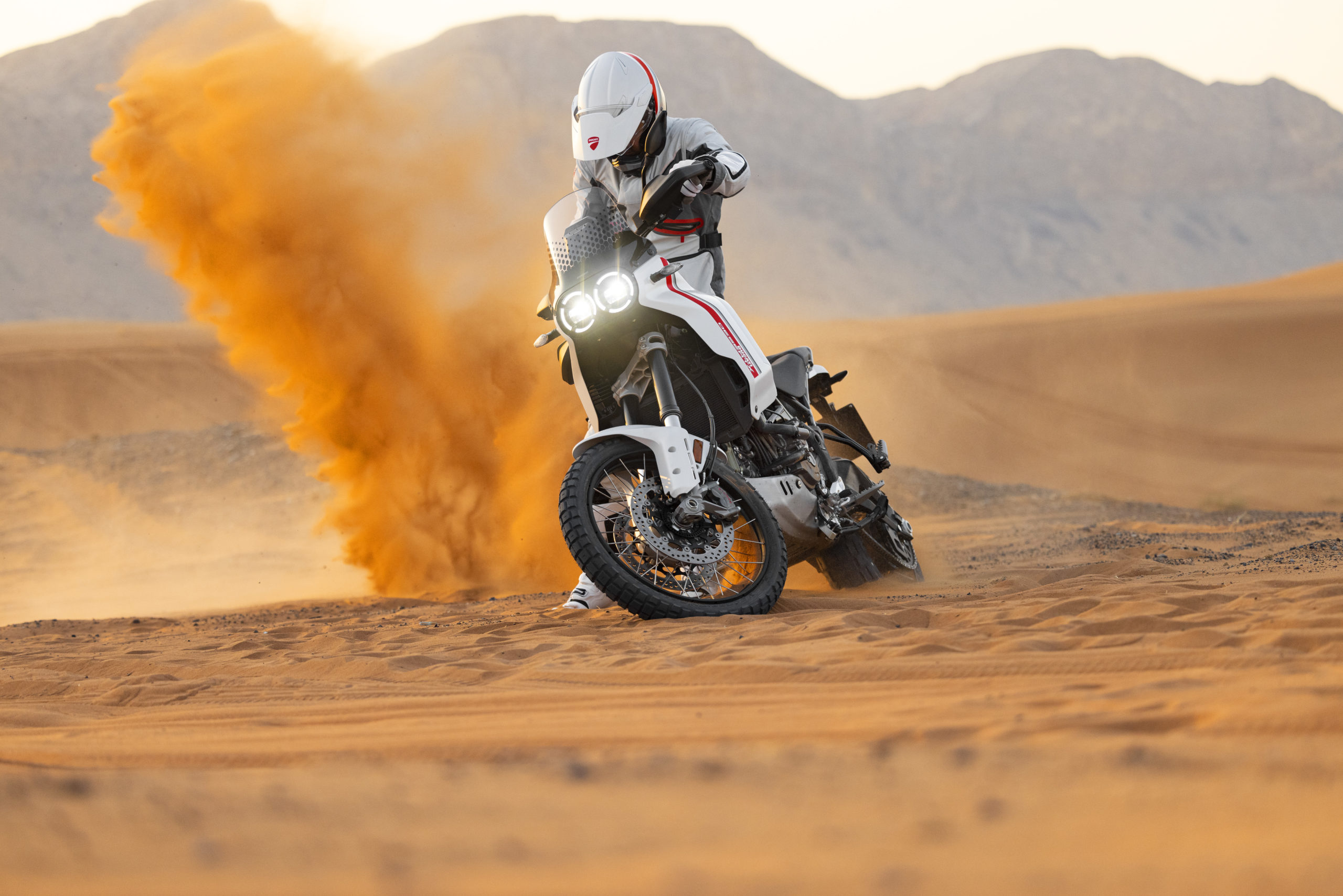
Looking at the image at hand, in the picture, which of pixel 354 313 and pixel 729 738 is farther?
pixel 354 313

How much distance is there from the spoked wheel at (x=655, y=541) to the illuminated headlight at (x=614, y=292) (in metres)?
0.55

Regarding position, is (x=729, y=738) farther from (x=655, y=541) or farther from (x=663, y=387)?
(x=663, y=387)

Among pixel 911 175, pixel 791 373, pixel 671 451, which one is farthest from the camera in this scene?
pixel 911 175

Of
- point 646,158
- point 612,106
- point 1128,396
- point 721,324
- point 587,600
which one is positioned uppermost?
point 612,106

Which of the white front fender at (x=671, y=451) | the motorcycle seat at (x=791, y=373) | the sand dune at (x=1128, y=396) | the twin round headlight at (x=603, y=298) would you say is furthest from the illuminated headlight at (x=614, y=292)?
the sand dune at (x=1128, y=396)

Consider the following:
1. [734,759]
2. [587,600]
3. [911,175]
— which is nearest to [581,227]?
[587,600]

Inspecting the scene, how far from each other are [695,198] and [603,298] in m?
0.78

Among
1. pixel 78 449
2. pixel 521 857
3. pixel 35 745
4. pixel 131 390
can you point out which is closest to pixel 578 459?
pixel 35 745

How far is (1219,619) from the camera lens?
3439mm

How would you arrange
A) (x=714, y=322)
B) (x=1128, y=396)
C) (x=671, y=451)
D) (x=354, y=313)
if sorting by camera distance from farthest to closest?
(x=1128, y=396) → (x=354, y=313) → (x=714, y=322) → (x=671, y=451)

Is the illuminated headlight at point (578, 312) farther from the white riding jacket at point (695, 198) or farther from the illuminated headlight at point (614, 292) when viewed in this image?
the white riding jacket at point (695, 198)

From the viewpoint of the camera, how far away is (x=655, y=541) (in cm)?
440

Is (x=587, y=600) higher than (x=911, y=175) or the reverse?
the reverse

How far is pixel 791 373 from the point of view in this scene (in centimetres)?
531
